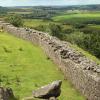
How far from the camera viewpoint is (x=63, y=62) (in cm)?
2472

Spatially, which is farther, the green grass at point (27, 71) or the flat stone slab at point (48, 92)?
the green grass at point (27, 71)

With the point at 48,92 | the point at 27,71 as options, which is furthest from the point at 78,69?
the point at 48,92

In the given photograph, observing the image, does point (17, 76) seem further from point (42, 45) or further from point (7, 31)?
point (7, 31)

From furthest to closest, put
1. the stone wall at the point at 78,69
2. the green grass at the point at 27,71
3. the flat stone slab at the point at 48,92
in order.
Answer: the green grass at the point at 27,71
the stone wall at the point at 78,69
the flat stone slab at the point at 48,92

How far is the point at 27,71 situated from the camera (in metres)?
24.9

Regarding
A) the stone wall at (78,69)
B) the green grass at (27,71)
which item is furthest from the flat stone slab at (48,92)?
the stone wall at (78,69)

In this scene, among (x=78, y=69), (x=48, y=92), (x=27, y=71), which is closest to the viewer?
(x=48, y=92)

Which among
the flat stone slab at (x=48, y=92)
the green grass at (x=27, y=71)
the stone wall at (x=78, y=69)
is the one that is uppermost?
the flat stone slab at (x=48, y=92)

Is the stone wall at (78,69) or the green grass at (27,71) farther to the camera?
the green grass at (27,71)

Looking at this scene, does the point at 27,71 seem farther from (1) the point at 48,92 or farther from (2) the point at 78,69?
(1) the point at 48,92

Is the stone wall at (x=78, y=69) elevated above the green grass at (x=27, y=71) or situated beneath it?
elevated above

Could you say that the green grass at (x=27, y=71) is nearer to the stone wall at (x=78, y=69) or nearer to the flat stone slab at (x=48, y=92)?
the stone wall at (x=78, y=69)

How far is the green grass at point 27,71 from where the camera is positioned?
20047mm

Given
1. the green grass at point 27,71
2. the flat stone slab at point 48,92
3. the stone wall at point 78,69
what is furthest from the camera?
the green grass at point 27,71
